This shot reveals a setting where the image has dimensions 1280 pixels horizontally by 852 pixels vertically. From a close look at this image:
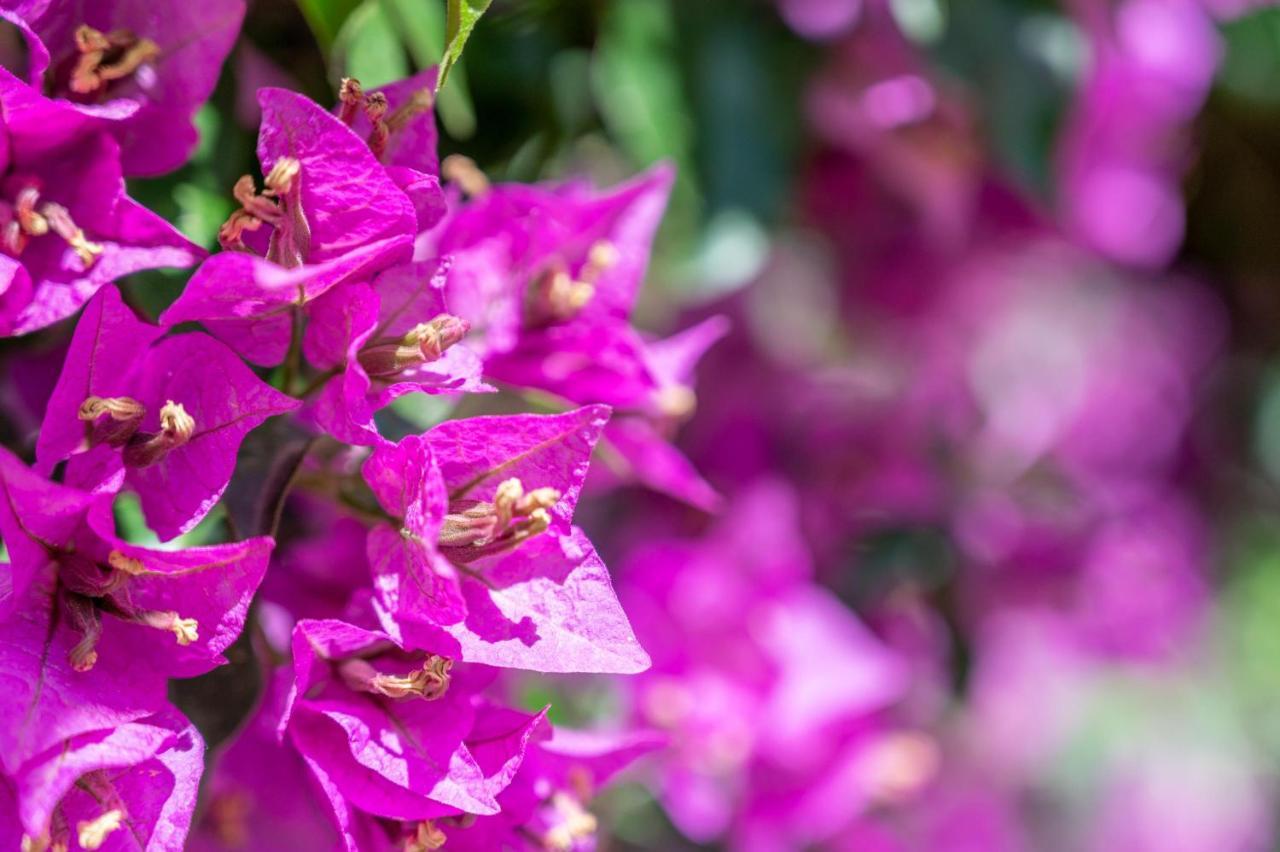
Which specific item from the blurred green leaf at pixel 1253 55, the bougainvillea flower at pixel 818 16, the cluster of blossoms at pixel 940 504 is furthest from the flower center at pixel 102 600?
the blurred green leaf at pixel 1253 55

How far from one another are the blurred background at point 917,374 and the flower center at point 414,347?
0.32 feet

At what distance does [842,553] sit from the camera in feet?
3.42

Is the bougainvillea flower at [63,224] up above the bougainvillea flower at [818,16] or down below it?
above

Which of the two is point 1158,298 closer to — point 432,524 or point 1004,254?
point 1004,254

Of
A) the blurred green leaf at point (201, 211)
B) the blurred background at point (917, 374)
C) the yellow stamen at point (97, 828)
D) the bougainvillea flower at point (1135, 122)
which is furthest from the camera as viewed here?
the bougainvillea flower at point (1135, 122)

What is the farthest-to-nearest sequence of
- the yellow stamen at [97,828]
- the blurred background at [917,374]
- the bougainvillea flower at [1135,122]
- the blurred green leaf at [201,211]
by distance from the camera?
the bougainvillea flower at [1135,122] < the blurred background at [917,374] < the blurred green leaf at [201,211] < the yellow stamen at [97,828]

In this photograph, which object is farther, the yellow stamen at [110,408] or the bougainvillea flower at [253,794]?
the bougainvillea flower at [253,794]

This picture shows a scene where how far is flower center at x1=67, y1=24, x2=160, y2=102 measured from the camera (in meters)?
0.46

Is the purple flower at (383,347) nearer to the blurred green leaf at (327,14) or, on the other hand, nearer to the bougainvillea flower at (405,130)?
the bougainvillea flower at (405,130)

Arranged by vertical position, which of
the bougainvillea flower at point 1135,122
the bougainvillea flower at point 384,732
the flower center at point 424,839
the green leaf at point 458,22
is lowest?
the bougainvillea flower at point 1135,122

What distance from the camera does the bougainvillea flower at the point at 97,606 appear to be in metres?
0.39

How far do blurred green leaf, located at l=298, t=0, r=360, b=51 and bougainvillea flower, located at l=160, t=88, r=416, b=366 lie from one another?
0.35 ft

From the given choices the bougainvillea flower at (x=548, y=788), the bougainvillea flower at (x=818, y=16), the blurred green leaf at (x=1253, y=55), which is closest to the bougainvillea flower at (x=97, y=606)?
the bougainvillea flower at (x=548, y=788)

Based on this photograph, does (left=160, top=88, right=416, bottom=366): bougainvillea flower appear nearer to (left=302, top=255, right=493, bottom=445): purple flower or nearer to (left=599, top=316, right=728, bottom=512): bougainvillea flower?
(left=302, top=255, right=493, bottom=445): purple flower
